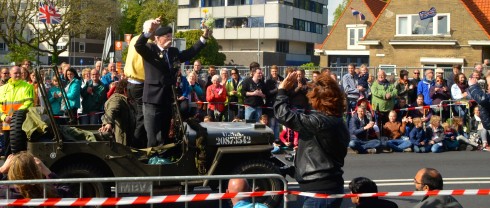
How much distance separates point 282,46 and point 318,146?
73.2 metres

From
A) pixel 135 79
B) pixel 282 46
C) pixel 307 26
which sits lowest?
pixel 135 79

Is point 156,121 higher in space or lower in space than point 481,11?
lower

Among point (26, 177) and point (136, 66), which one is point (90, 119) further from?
point (26, 177)

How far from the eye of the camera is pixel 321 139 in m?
5.98

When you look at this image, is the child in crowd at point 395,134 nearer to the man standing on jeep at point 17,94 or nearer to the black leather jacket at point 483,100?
the black leather jacket at point 483,100

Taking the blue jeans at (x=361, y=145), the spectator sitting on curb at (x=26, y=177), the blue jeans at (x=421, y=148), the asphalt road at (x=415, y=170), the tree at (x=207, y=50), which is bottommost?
the asphalt road at (x=415, y=170)

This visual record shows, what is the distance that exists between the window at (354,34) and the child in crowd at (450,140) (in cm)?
4936

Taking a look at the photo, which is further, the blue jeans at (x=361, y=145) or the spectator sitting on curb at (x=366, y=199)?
the blue jeans at (x=361, y=145)

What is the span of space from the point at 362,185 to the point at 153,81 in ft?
11.5

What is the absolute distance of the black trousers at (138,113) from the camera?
9531mm

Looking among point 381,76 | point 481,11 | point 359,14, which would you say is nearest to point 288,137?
point 381,76

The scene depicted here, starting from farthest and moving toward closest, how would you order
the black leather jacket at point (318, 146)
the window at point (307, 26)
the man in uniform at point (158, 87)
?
the window at point (307, 26), the man in uniform at point (158, 87), the black leather jacket at point (318, 146)

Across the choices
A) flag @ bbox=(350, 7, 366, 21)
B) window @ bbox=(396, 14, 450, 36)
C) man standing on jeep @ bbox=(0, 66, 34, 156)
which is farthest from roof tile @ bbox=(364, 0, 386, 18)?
man standing on jeep @ bbox=(0, 66, 34, 156)

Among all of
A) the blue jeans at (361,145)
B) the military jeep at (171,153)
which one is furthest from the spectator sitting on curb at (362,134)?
the military jeep at (171,153)
